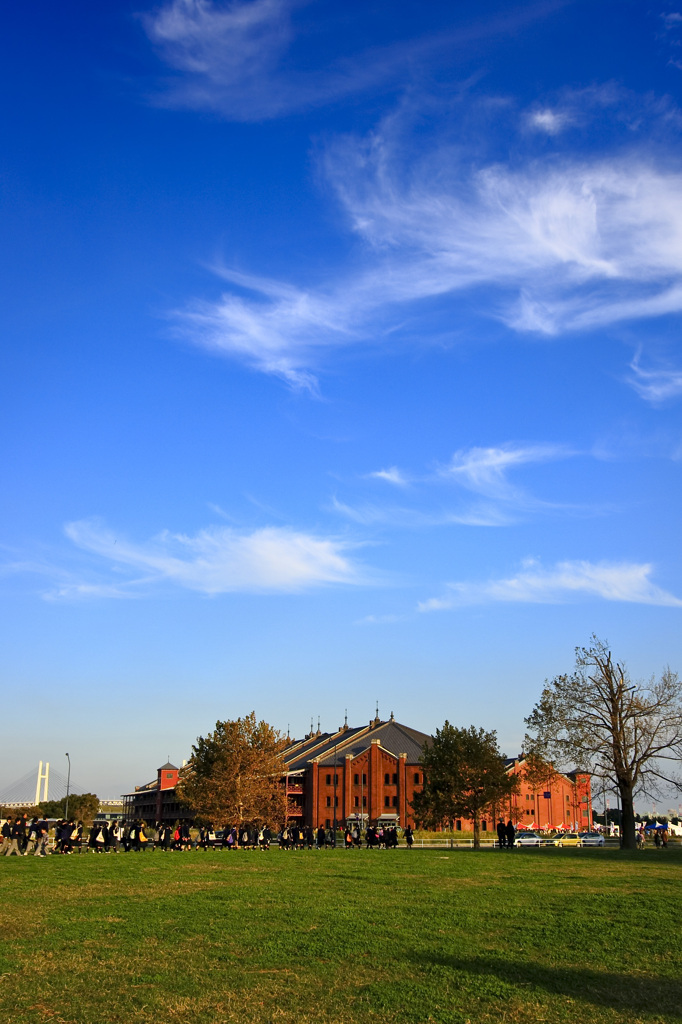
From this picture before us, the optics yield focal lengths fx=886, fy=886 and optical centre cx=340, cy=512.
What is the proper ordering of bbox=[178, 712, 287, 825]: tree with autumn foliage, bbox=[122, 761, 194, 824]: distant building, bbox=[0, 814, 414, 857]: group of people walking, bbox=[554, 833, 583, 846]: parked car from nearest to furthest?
bbox=[0, 814, 414, 857]: group of people walking → bbox=[178, 712, 287, 825]: tree with autumn foliage → bbox=[554, 833, 583, 846]: parked car → bbox=[122, 761, 194, 824]: distant building

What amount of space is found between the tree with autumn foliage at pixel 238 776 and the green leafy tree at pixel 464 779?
13.6m

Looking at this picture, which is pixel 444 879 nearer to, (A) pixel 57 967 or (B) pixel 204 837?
(A) pixel 57 967

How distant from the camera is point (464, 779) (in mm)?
67062

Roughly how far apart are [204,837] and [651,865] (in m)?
25.3

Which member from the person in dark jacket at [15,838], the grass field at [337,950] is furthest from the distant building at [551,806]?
the grass field at [337,950]

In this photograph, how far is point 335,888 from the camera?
22703 mm

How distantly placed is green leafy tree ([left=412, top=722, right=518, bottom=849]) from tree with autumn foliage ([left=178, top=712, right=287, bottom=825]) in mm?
13574

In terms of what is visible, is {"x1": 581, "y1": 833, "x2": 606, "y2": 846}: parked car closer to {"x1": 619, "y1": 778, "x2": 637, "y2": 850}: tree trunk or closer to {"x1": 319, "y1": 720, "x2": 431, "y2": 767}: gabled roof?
{"x1": 319, "y1": 720, "x2": 431, "y2": 767}: gabled roof

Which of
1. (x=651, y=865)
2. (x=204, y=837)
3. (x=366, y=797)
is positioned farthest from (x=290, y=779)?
(x=651, y=865)

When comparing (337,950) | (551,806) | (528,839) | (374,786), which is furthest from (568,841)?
(337,950)

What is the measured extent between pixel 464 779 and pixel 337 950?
5549cm

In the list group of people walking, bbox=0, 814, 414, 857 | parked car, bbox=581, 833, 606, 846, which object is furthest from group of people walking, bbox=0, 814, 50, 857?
parked car, bbox=581, 833, 606, 846

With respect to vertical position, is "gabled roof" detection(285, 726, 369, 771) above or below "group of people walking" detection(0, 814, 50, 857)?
above

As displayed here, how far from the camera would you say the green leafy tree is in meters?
66.1
